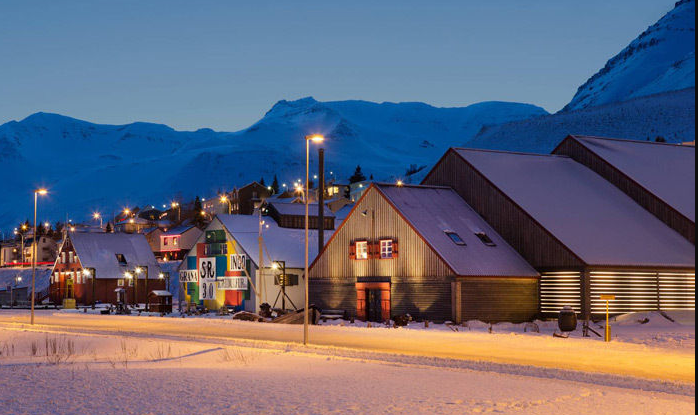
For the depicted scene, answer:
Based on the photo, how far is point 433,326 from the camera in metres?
51.4

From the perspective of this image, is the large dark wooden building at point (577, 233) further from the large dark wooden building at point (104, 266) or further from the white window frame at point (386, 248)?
the large dark wooden building at point (104, 266)

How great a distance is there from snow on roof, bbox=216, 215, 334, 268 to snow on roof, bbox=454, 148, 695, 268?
2244cm

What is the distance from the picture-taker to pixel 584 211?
191 feet

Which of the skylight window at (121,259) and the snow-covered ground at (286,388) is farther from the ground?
the skylight window at (121,259)

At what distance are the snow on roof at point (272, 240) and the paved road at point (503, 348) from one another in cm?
2877

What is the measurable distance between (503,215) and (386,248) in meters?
8.19

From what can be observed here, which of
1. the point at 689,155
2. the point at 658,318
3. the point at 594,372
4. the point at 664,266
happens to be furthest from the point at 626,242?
the point at 594,372

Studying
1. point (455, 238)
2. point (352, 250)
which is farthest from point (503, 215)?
point (352, 250)

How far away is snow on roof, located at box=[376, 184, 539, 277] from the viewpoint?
5338 cm

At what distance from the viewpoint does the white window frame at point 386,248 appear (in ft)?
187

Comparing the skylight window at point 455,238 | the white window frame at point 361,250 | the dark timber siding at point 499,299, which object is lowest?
the dark timber siding at point 499,299

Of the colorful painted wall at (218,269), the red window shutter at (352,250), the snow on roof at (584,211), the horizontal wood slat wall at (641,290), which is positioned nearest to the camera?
the horizontal wood slat wall at (641,290)

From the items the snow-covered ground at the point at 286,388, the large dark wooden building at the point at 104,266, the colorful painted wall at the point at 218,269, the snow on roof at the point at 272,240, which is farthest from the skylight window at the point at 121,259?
the snow-covered ground at the point at 286,388

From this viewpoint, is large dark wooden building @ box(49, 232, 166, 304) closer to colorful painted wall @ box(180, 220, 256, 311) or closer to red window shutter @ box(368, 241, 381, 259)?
colorful painted wall @ box(180, 220, 256, 311)
